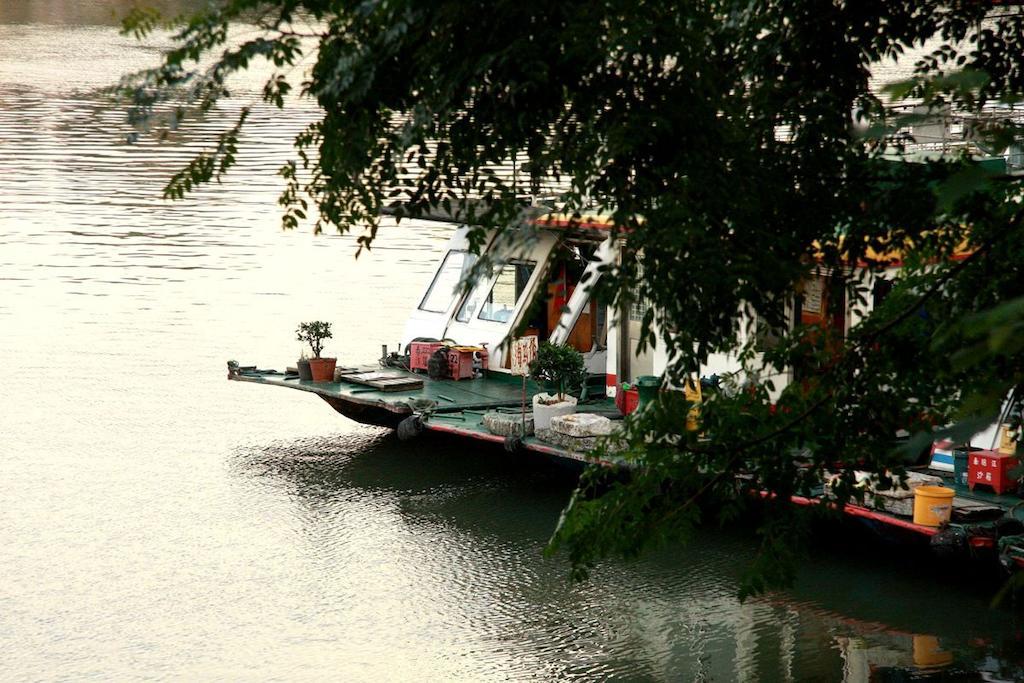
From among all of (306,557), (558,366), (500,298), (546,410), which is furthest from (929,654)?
(500,298)

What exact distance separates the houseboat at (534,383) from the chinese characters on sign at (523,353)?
0.38 feet

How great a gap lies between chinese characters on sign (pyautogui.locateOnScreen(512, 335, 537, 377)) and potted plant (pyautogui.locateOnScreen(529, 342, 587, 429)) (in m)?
1.59

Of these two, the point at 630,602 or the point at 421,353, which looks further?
the point at 421,353

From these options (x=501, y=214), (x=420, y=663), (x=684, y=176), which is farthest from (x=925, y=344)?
(x=420, y=663)

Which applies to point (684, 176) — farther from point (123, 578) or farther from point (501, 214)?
point (123, 578)

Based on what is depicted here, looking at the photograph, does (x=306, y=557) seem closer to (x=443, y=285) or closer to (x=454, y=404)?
(x=454, y=404)

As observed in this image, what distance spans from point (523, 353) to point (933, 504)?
6793mm

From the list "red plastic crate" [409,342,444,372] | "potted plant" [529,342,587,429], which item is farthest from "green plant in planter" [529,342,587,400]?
"red plastic crate" [409,342,444,372]

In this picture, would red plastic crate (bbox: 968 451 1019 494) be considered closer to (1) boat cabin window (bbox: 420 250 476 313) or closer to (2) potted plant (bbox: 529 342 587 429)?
(2) potted plant (bbox: 529 342 587 429)

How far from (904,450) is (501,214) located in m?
3.76

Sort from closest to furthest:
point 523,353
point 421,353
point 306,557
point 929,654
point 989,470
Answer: point 929,654 < point 989,470 < point 306,557 < point 523,353 < point 421,353

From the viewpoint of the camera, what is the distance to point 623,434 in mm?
8281

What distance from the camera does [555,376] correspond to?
53.3 feet

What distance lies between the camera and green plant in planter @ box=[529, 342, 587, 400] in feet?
53.1
